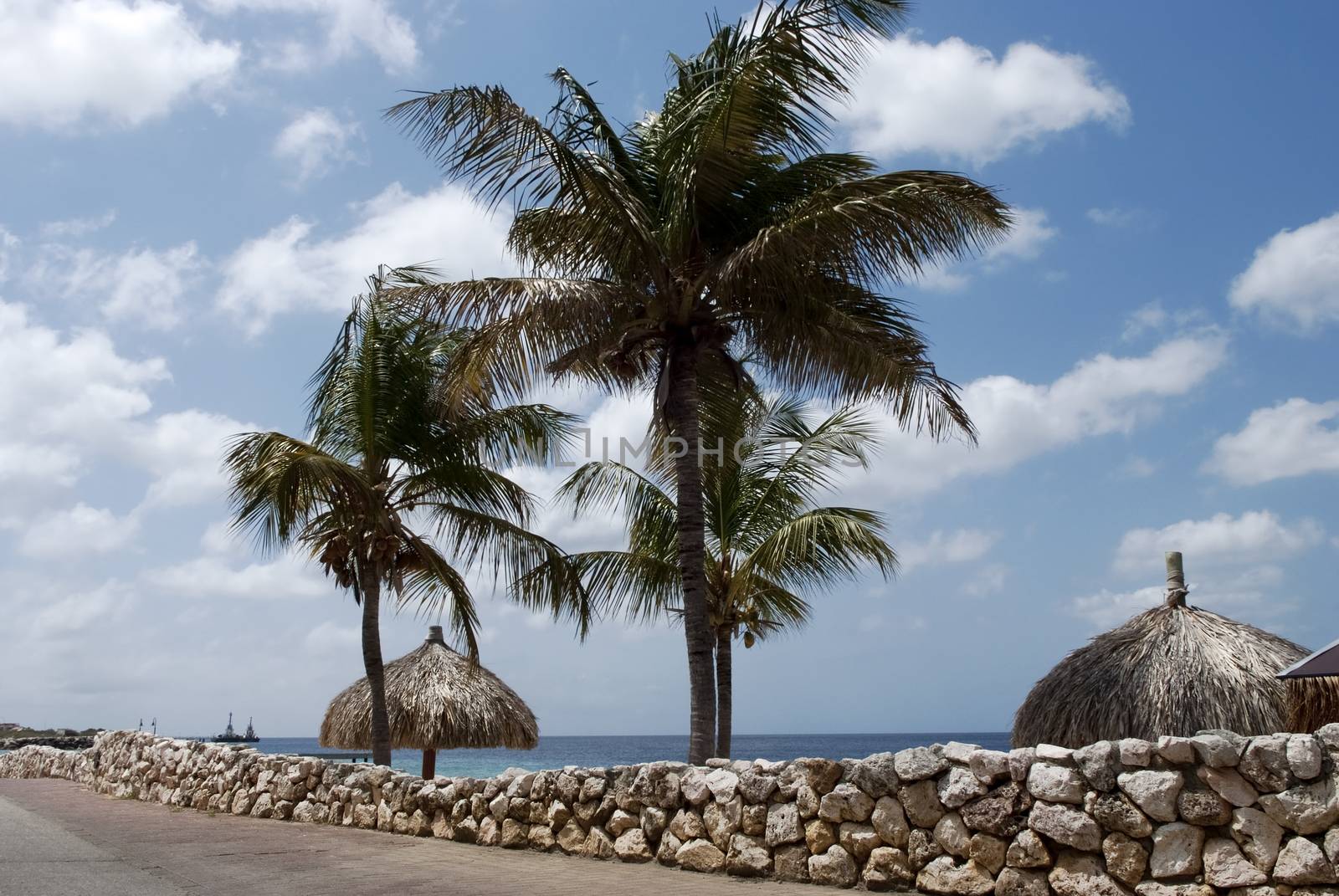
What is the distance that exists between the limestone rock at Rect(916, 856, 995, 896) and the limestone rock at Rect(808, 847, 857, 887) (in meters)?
0.48

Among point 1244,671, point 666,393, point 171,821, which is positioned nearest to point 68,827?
point 171,821

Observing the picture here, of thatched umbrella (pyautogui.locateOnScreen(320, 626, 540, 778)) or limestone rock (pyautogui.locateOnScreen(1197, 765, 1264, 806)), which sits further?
thatched umbrella (pyautogui.locateOnScreen(320, 626, 540, 778))

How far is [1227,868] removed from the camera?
5.73m

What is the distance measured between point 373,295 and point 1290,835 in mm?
11521

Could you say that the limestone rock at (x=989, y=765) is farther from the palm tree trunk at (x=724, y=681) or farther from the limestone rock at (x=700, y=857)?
the palm tree trunk at (x=724, y=681)

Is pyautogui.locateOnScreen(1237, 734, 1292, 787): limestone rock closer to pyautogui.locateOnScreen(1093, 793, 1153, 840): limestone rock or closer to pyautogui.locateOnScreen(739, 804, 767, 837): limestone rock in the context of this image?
pyautogui.locateOnScreen(1093, 793, 1153, 840): limestone rock

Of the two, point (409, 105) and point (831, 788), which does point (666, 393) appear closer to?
point (409, 105)

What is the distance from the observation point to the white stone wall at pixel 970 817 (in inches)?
223

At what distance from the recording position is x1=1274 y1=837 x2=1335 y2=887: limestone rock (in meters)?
5.48

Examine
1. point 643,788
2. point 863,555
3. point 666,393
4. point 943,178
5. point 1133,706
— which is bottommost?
point 643,788

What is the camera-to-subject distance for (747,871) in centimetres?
764

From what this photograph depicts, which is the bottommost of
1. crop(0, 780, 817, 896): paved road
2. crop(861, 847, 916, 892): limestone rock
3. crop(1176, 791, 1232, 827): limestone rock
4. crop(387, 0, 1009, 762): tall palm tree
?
crop(0, 780, 817, 896): paved road

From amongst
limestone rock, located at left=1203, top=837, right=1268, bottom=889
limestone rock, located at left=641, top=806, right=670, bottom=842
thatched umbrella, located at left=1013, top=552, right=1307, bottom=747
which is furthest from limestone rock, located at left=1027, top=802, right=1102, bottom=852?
thatched umbrella, located at left=1013, top=552, right=1307, bottom=747

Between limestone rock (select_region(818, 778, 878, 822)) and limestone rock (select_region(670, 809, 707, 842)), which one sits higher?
limestone rock (select_region(818, 778, 878, 822))
